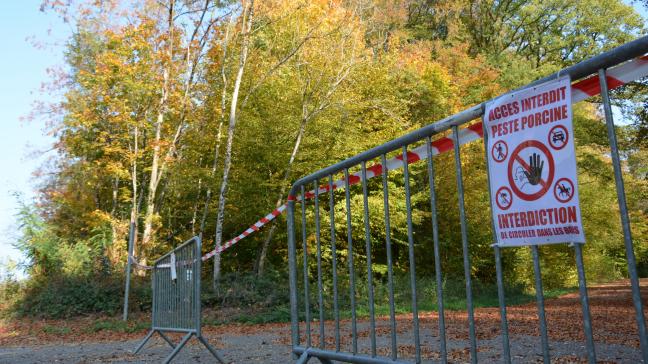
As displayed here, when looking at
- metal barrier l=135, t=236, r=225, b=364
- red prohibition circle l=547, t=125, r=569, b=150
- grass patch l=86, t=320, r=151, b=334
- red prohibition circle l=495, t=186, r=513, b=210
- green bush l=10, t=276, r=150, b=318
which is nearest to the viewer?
red prohibition circle l=547, t=125, r=569, b=150

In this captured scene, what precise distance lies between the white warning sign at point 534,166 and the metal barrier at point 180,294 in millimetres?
4047

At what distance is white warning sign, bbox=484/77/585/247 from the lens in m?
2.26

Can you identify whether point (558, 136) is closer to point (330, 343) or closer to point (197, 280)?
point (197, 280)

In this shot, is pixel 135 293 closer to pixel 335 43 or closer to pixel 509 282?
pixel 335 43

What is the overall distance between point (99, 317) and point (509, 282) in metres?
15.3

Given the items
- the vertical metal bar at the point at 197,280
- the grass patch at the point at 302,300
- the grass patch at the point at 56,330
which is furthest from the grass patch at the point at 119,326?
the vertical metal bar at the point at 197,280

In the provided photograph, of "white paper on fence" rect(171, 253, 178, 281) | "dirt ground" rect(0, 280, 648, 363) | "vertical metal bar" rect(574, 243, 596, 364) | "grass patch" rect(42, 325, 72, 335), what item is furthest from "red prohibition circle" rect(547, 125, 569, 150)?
"grass patch" rect(42, 325, 72, 335)

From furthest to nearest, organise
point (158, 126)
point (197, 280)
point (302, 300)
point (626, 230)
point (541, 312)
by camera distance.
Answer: point (158, 126), point (302, 300), point (197, 280), point (541, 312), point (626, 230)

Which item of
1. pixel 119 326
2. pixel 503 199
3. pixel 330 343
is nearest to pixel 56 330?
pixel 119 326

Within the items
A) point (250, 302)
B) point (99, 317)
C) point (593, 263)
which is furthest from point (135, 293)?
point (593, 263)

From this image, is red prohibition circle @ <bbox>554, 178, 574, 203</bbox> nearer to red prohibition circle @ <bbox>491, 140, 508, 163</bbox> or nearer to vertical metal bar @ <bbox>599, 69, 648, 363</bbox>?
vertical metal bar @ <bbox>599, 69, 648, 363</bbox>

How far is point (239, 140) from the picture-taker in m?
19.3

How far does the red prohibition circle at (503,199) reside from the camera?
2.52 metres

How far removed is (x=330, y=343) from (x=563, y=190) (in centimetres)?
627
